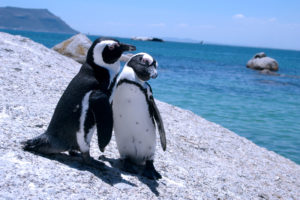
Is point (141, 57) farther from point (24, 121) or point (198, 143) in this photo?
point (198, 143)

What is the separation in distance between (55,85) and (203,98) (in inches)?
373

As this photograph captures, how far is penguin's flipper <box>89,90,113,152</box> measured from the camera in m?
3.01

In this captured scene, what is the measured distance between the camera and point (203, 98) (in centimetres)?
1488

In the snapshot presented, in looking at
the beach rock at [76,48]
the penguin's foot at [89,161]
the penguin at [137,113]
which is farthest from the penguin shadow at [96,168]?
the beach rock at [76,48]

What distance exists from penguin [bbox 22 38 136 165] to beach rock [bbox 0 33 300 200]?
0.53 ft

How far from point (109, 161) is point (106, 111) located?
2.68 feet

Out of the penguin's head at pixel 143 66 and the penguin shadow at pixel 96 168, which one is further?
the penguin's head at pixel 143 66

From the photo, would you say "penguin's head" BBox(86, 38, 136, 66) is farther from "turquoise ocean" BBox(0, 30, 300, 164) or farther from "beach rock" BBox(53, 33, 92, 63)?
"beach rock" BBox(53, 33, 92, 63)

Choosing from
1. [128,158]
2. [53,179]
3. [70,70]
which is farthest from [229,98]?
[53,179]

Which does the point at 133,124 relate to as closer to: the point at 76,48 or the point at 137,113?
the point at 137,113

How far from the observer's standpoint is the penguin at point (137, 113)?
340 cm

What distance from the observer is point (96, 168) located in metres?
3.23

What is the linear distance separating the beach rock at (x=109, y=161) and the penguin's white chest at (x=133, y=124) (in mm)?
242

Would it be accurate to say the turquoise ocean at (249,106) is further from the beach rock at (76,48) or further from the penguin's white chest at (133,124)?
the penguin's white chest at (133,124)
